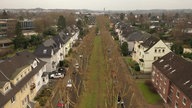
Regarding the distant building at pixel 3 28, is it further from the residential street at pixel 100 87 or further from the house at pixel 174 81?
the house at pixel 174 81

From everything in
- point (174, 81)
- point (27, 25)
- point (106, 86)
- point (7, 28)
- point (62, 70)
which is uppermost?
point (7, 28)

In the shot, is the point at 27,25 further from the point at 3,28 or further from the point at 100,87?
the point at 100,87

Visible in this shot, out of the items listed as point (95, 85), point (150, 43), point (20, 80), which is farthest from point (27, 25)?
point (20, 80)

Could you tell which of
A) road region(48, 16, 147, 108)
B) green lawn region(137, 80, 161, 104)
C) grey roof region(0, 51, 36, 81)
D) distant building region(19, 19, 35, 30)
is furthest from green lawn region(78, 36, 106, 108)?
distant building region(19, 19, 35, 30)

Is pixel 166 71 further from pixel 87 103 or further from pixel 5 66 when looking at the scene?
pixel 5 66

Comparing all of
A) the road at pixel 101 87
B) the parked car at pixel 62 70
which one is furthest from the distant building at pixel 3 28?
the parked car at pixel 62 70

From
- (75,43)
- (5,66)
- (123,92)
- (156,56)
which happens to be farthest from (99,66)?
(75,43)
